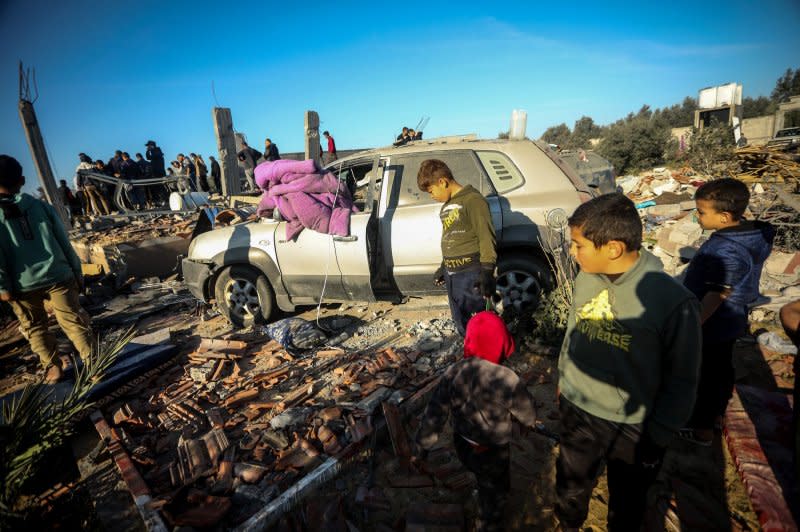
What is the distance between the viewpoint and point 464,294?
326 cm

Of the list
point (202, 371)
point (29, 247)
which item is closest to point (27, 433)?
point (202, 371)

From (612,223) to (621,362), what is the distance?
594mm

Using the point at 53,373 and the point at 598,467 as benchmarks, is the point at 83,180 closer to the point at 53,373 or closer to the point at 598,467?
the point at 53,373

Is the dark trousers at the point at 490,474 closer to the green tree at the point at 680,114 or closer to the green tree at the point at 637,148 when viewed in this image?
the green tree at the point at 637,148

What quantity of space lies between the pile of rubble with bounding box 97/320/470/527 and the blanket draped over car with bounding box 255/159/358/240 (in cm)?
149

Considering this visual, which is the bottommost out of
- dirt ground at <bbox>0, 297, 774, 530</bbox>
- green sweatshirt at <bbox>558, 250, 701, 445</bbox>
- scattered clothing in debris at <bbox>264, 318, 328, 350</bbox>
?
dirt ground at <bbox>0, 297, 774, 530</bbox>

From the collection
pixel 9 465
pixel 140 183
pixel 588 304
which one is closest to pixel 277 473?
pixel 9 465

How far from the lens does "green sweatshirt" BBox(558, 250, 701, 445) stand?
1.34m

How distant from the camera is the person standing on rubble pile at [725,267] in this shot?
197 cm

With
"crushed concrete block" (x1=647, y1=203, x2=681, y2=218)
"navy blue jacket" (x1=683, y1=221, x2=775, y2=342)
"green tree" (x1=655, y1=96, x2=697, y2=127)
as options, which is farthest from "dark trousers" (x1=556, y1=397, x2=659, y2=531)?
"green tree" (x1=655, y1=96, x2=697, y2=127)

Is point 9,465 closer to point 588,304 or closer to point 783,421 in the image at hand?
point 588,304

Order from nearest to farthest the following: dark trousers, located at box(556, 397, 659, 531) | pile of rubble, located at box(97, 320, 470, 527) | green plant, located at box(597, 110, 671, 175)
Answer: dark trousers, located at box(556, 397, 659, 531)
pile of rubble, located at box(97, 320, 470, 527)
green plant, located at box(597, 110, 671, 175)

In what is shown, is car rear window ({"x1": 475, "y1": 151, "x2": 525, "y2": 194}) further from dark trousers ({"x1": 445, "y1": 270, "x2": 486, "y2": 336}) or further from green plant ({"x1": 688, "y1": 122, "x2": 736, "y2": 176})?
green plant ({"x1": 688, "y1": 122, "x2": 736, "y2": 176})

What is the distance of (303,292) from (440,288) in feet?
5.87
